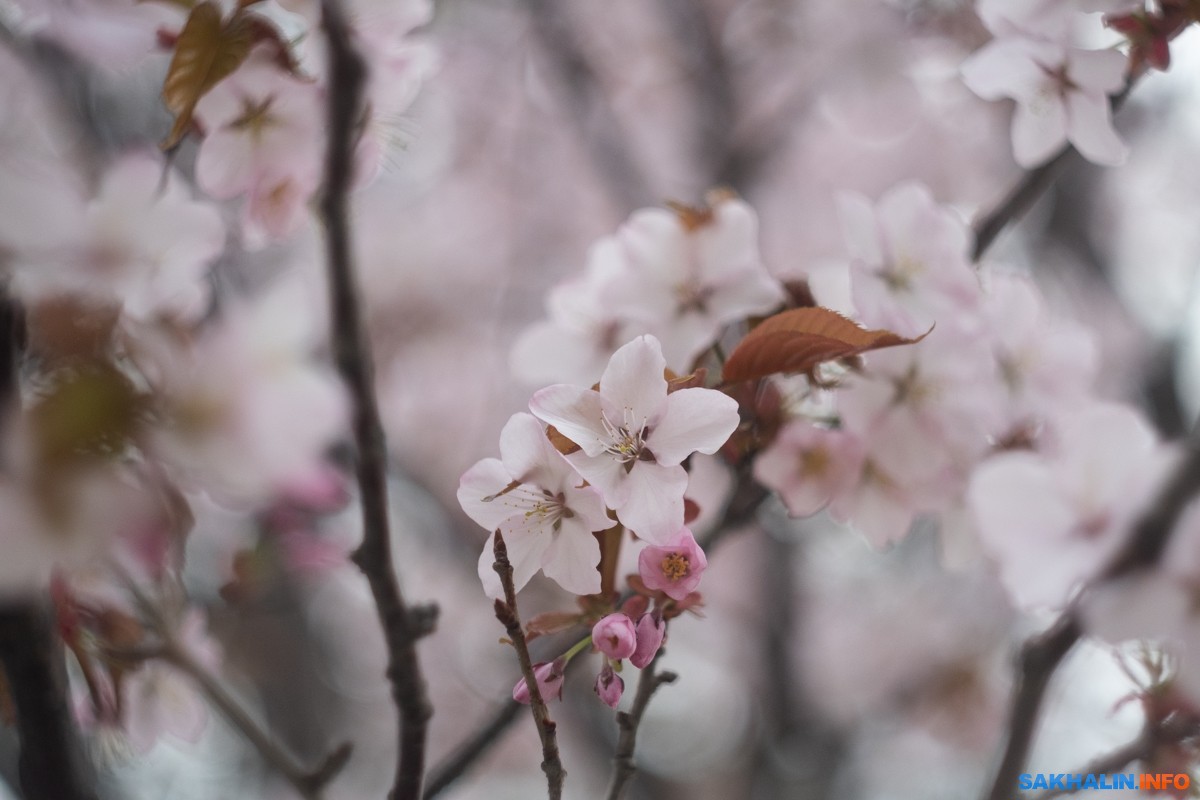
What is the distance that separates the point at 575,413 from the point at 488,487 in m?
0.07

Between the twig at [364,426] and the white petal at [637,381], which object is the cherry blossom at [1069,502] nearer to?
the white petal at [637,381]

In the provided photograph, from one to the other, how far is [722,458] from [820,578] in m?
3.11

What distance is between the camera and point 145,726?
834 millimetres

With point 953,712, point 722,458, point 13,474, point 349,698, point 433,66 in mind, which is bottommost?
point 349,698

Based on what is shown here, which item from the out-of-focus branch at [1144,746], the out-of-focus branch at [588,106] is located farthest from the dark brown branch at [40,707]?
the out-of-focus branch at [588,106]

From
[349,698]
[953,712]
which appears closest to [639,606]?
[953,712]

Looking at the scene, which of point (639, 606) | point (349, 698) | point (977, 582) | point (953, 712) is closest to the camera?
point (639, 606)

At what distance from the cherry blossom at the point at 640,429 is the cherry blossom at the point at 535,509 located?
2cm

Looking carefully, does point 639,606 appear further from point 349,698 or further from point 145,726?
point 349,698

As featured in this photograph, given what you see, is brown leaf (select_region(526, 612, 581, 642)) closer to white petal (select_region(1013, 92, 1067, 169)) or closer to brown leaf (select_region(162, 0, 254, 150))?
brown leaf (select_region(162, 0, 254, 150))

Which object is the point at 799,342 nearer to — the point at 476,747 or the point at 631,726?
the point at 631,726

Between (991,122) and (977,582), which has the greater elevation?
(991,122)

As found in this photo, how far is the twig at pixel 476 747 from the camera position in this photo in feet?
2.29

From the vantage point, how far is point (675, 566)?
→ 1.65 ft
